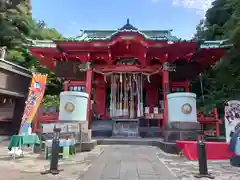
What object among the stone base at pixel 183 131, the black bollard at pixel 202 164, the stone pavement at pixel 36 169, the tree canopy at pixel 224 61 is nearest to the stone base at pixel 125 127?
the stone base at pixel 183 131

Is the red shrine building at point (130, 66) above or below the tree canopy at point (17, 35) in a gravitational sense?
below

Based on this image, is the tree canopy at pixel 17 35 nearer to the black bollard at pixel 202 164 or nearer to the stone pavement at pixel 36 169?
the stone pavement at pixel 36 169

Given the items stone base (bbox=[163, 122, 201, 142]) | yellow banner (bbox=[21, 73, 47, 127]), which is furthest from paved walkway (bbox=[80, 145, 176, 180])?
yellow banner (bbox=[21, 73, 47, 127])

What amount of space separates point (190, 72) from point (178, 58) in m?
1.22

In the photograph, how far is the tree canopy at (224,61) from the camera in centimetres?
Result: 964

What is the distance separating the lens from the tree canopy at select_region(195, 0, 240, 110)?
31.6 ft

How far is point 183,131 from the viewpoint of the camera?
7578 mm

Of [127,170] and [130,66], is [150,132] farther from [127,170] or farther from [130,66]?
[127,170]

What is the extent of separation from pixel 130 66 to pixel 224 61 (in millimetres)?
4820

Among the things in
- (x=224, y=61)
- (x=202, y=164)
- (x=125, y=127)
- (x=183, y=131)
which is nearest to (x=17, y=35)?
(x=125, y=127)

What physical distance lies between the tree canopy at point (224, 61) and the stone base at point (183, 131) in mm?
4432

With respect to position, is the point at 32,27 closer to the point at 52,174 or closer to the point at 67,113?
the point at 67,113

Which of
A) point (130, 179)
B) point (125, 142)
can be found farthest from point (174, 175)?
point (125, 142)

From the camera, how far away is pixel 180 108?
801 centimetres
